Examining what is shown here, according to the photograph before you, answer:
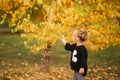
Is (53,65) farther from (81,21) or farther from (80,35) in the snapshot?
(80,35)

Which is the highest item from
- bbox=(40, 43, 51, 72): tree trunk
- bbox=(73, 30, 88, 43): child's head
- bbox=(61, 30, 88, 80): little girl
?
bbox=(73, 30, 88, 43): child's head

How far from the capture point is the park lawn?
43.4 feet

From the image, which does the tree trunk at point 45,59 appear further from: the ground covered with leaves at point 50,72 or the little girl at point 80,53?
the little girl at point 80,53

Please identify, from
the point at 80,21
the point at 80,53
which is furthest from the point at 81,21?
the point at 80,53

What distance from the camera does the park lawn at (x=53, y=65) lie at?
13243 millimetres

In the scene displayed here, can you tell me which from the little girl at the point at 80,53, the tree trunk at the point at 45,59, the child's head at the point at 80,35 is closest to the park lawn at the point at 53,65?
the tree trunk at the point at 45,59

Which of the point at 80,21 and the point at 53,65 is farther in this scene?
the point at 53,65

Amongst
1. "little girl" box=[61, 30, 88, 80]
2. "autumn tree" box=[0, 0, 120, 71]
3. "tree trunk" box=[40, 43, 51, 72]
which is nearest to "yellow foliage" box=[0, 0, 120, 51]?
"autumn tree" box=[0, 0, 120, 71]

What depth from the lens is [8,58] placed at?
57.9 feet

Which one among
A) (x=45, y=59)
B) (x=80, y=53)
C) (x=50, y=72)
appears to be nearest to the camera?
(x=80, y=53)

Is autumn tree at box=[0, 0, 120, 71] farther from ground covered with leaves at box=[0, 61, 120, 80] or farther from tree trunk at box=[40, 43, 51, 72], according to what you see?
ground covered with leaves at box=[0, 61, 120, 80]

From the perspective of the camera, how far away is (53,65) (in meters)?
16.0

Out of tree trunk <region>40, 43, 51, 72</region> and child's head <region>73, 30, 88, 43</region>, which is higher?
child's head <region>73, 30, 88, 43</region>

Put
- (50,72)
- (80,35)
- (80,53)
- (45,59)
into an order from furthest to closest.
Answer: (50,72)
(45,59)
(80,53)
(80,35)
